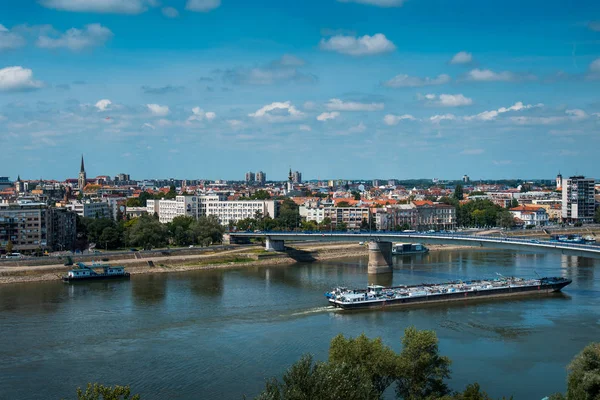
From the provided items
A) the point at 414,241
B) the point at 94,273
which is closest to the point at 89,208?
the point at 94,273

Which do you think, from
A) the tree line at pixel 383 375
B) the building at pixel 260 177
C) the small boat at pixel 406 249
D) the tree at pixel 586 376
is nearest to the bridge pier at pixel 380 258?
the small boat at pixel 406 249

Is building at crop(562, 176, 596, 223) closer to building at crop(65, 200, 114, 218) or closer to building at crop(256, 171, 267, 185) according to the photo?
building at crop(65, 200, 114, 218)

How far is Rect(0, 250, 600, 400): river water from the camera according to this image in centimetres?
1455

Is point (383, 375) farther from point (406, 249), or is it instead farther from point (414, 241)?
point (406, 249)

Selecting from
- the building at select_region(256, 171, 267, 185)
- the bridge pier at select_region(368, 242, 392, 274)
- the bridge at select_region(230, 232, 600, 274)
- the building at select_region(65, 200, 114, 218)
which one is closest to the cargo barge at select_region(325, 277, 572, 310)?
the bridge at select_region(230, 232, 600, 274)

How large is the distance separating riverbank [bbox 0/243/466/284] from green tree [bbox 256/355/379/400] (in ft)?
71.0

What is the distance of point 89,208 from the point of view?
4828cm

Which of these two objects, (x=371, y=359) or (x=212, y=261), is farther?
(x=212, y=261)

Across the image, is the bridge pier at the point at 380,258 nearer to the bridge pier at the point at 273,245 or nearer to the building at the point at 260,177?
the bridge pier at the point at 273,245

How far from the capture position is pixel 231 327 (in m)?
19.1

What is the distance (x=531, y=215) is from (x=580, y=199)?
464 centimetres

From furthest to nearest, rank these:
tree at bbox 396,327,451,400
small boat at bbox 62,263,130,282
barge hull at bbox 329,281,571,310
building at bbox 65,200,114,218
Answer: building at bbox 65,200,114,218 → small boat at bbox 62,263,130,282 → barge hull at bbox 329,281,571,310 → tree at bbox 396,327,451,400

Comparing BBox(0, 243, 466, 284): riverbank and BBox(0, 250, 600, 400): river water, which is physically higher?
BBox(0, 243, 466, 284): riverbank

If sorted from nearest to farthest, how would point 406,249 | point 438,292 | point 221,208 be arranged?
point 438,292 < point 406,249 < point 221,208
